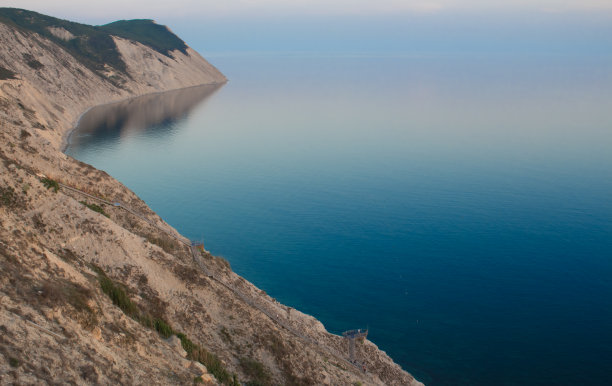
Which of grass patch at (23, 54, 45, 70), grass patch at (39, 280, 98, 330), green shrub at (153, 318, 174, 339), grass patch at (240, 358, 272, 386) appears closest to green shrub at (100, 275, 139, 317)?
green shrub at (153, 318, 174, 339)

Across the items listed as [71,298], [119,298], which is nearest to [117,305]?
[119,298]

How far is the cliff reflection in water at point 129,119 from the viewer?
125 meters

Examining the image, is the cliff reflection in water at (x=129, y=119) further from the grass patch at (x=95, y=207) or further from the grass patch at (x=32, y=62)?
the grass patch at (x=95, y=207)

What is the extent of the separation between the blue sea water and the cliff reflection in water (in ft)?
3.96

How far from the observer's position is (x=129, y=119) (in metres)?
150

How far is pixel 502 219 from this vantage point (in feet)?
238

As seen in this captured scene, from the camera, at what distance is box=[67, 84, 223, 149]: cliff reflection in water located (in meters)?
125

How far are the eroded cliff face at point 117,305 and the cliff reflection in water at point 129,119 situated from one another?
261 feet

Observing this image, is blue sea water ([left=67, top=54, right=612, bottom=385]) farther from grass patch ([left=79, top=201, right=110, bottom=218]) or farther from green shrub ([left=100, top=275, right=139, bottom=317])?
green shrub ([left=100, top=275, right=139, bottom=317])

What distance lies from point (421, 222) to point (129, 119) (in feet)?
354

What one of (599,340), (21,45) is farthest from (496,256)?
(21,45)

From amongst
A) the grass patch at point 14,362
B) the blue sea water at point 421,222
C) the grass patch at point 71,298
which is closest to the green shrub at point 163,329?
the grass patch at point 71,298

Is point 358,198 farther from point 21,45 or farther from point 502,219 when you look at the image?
point 21,45

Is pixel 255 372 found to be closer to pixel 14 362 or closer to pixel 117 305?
pixel 117 305
